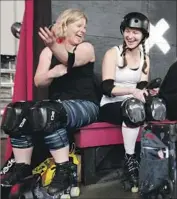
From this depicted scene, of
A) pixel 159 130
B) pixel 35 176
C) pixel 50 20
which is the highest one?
pixel 50 20

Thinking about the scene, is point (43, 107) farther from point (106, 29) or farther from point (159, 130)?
point (106, 29)

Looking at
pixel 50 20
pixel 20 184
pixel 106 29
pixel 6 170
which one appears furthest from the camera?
pixel 106 29

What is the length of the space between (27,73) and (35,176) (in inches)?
28.2

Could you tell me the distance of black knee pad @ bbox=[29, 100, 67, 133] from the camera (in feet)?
4.78

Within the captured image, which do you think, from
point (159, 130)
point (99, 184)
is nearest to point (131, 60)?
point (159, 130)

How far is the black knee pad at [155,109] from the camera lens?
5.21 ft

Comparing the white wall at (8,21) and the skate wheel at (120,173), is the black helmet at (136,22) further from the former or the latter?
the white wall at (8,21)

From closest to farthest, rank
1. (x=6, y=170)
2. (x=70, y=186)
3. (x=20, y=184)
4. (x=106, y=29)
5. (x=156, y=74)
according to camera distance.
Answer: (x=20, y=184), (x=70, y=186), (x=6, y=170), (x=106, y=29), (x=156, y=74)

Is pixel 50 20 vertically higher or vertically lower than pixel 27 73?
higher

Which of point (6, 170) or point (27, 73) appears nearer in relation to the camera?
point (6, 170)

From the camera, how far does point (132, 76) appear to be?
1882mm

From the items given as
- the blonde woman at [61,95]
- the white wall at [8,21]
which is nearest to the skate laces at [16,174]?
the blonde woman at [61,95]

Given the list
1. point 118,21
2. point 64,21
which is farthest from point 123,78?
point 118,21

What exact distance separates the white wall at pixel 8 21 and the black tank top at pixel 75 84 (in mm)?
1158
